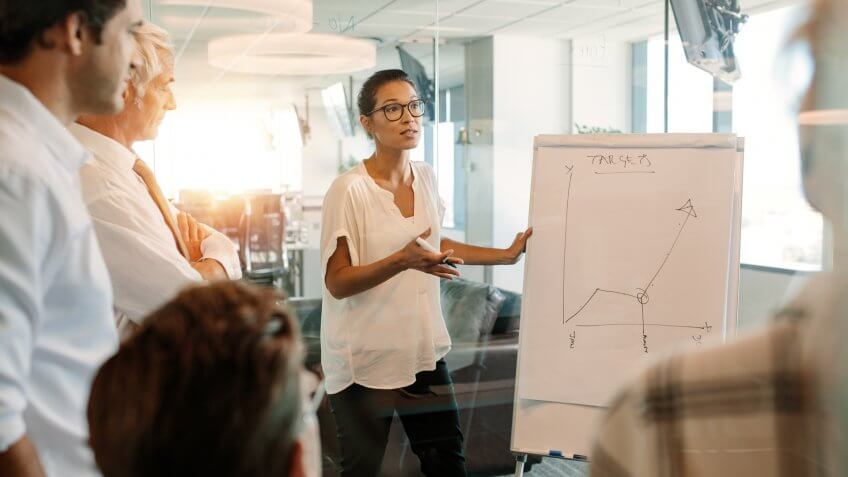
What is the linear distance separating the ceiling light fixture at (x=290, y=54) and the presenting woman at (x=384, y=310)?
61.9 inches

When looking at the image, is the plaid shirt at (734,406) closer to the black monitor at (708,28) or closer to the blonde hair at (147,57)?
the blonde hair at (147,57)

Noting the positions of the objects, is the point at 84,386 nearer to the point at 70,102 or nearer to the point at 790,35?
the point at 70,102

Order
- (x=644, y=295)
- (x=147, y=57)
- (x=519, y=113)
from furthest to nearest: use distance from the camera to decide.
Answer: (x=519, y=113) < (x=644, y=295) < (x=147, y=57)

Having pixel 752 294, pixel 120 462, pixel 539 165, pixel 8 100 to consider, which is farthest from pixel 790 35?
pixel 752 294

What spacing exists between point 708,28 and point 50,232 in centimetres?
311

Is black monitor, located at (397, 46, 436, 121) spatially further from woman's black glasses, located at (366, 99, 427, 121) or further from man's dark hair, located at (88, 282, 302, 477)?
man's dark hair, located at (88, 282, 302, 477)

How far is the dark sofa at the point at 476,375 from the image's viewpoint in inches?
131

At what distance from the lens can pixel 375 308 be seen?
2.34m

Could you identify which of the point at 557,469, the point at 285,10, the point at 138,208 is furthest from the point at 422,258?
the point at 285,10

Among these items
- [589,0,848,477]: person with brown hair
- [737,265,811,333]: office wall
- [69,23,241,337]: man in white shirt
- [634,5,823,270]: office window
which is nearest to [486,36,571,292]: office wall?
[634,5,823,270]: office window

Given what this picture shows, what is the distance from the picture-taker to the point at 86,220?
1.12 m

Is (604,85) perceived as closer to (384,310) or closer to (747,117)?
(747,117)

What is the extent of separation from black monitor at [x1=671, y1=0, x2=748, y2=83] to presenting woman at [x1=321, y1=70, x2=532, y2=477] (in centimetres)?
158

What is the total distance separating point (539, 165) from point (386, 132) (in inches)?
18.9
